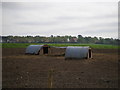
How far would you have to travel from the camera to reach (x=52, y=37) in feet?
593

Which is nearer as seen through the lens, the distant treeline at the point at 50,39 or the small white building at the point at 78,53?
the small white building at the point at 78,53

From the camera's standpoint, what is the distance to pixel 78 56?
30.6m

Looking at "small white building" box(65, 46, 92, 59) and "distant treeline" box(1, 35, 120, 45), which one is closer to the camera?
"small white building" box(65, 46, 92, 59)

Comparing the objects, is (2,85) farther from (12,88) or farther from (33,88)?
(33,88)

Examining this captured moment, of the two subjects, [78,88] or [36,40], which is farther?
[36,40]

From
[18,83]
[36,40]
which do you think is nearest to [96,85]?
[18,83]

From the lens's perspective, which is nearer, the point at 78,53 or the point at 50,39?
the point at 78,53

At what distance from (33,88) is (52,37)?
16962cm

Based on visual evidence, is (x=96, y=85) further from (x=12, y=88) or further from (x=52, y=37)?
(x=52, y=37)

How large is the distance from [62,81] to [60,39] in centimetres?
16833

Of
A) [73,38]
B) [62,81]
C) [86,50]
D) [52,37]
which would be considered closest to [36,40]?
[52,37]

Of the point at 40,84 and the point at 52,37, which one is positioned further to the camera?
the point at 52,37

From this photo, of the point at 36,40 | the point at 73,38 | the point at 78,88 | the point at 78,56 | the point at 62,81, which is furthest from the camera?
the point at 73,38

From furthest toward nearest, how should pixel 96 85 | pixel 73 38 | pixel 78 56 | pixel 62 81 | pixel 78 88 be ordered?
pixel 73 38, pixel 78 56, pixel 62 81, pixel 96 85, pixel 78 88
